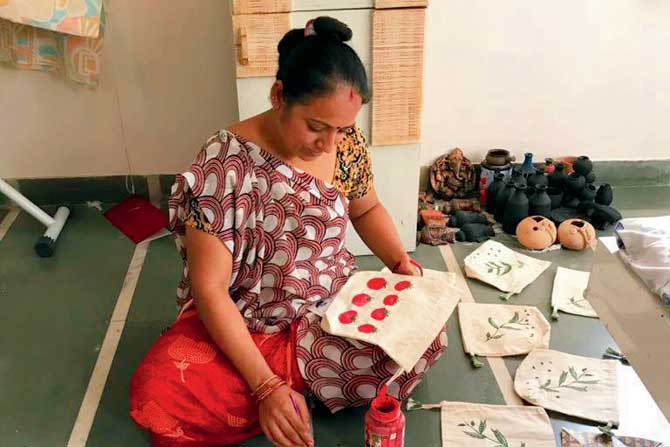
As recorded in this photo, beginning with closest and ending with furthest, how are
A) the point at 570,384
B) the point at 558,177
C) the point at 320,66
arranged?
the point at 320,66 < the point at 570,384 < the point at 558,177

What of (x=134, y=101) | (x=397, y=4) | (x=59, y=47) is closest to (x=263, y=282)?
(x=397, y=4)

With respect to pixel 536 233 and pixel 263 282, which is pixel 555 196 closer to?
pixel 536 233

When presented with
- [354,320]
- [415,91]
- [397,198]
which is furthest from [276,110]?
[397,198]

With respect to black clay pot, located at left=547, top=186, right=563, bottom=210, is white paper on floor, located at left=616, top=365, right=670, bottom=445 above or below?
below

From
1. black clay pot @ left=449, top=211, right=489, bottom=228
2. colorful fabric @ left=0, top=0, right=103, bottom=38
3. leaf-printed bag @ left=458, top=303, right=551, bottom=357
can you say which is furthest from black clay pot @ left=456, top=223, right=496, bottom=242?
colorful fabric @ left=0, top=0, right=103, bottom=38

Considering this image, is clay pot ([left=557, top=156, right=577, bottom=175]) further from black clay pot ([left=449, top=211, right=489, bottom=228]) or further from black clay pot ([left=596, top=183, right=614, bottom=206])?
black clay pot ([left=449, top=211, right=489, bottom=228])

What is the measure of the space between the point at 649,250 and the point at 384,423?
676mm

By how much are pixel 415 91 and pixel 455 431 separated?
99cm

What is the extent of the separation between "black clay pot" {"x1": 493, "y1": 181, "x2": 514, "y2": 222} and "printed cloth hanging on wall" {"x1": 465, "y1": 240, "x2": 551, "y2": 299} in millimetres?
206

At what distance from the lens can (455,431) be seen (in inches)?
59.4

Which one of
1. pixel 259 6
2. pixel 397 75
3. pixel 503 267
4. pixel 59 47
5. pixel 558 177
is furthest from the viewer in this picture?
pixel 558 177

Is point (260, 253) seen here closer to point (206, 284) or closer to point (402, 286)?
point (206, 284)

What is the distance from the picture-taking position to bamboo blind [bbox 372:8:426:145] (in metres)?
1.86

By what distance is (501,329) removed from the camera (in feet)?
6.07
